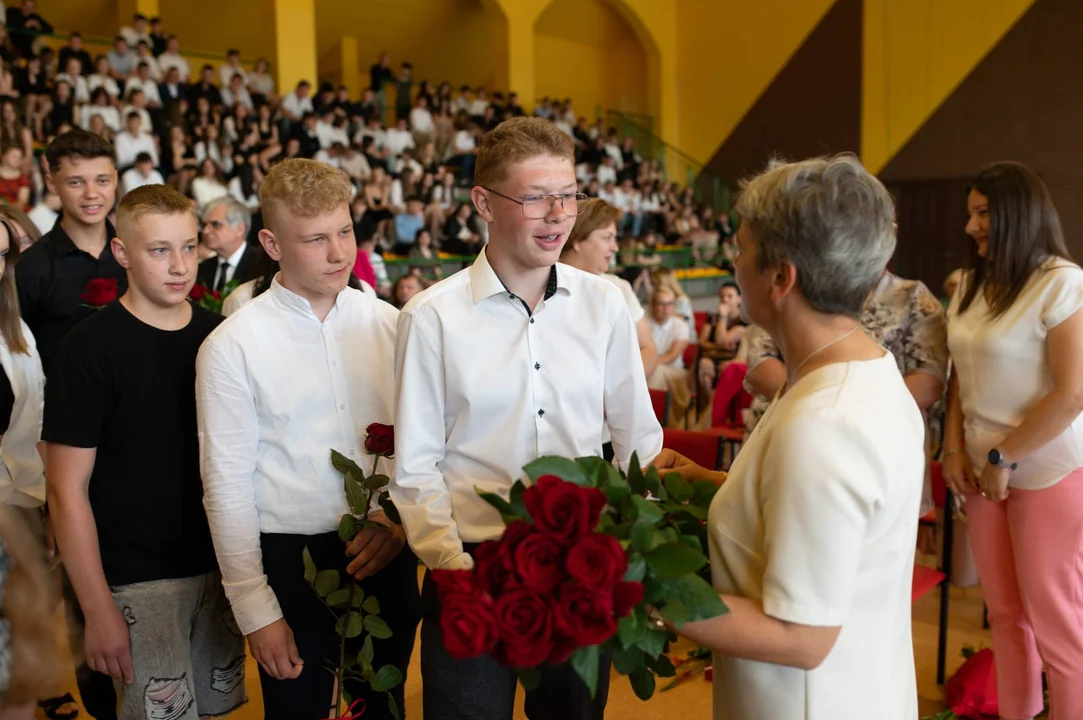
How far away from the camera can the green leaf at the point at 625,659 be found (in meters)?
1.09

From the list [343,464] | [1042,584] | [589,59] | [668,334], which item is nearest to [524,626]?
[343,464]

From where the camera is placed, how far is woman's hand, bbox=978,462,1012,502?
2463 millimetres

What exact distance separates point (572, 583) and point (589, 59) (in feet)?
63.7

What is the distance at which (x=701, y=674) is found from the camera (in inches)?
133

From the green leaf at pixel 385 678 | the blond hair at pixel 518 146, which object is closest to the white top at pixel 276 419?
the green leaf at pixel 385 678

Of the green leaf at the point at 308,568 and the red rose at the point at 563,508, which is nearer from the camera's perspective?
the red rose at the point at 563,508

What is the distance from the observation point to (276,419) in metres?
1.85

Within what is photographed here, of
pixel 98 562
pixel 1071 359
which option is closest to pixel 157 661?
pixel 98 562

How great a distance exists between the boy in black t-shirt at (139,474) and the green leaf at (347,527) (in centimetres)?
43

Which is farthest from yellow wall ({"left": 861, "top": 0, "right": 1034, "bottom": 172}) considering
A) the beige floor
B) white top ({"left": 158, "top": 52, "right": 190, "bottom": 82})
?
the beige floor

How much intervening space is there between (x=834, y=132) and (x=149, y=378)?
52.1 ft

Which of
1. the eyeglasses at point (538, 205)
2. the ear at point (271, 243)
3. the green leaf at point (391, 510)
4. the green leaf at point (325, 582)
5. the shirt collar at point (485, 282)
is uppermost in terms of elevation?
the eyeglasses at point (538, 205)

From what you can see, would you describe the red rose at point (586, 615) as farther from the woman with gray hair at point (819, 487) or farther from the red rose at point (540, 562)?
the woman with gray hair at point (819, 487)

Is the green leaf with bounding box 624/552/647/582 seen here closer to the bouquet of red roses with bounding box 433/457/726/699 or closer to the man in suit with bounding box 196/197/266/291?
the bouquet of red roses with bounding box 433/457/726/699
